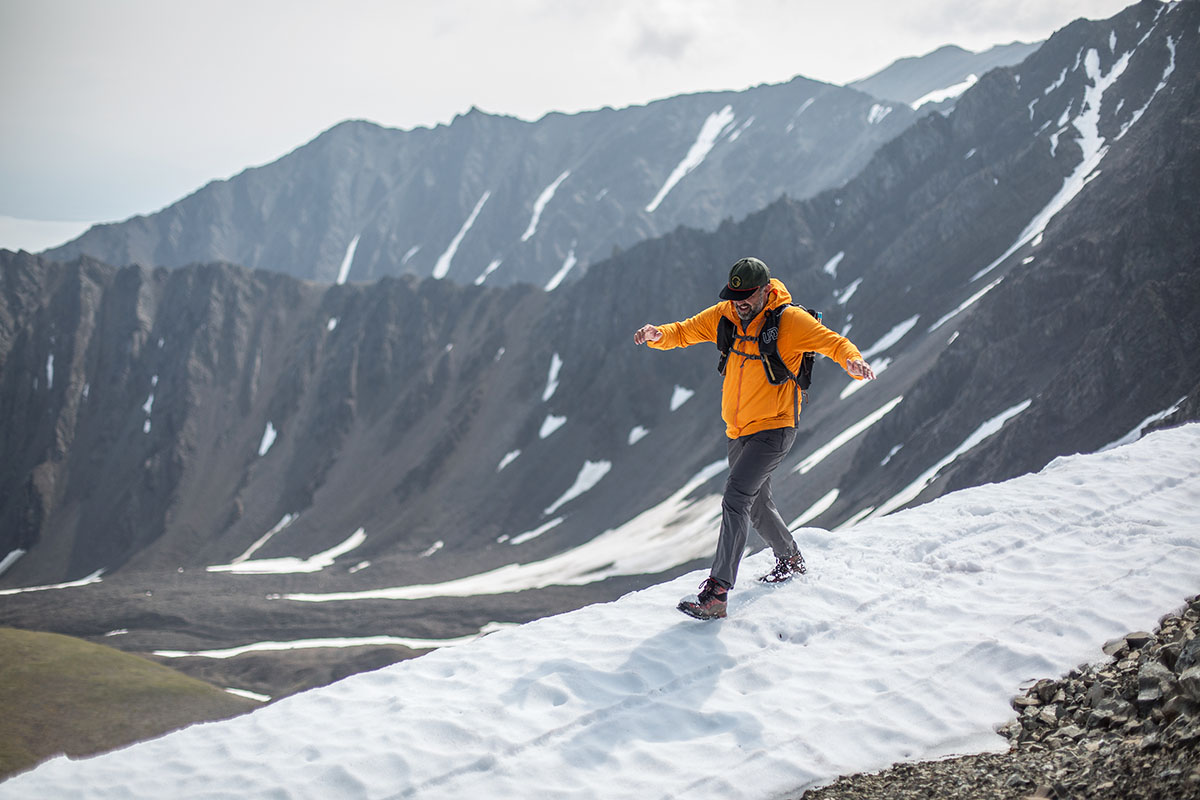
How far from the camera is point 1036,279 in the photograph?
212 ft

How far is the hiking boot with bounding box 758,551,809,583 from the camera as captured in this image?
1052 cm

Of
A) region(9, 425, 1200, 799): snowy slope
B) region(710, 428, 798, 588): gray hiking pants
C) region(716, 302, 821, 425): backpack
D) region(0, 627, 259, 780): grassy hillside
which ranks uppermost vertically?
region(716, 302, 821, 425): backpack

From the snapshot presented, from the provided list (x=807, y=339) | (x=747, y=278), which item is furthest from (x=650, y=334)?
(x=807, y=339)

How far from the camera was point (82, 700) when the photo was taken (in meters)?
45.6

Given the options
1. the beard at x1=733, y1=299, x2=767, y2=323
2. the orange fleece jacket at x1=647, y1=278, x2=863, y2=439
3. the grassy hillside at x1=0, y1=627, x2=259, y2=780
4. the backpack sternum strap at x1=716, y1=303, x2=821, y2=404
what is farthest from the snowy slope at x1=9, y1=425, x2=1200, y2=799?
the grassy hillside at x1=0, y1=627, x2=259, y2=780

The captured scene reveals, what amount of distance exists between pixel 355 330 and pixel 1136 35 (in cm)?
12222

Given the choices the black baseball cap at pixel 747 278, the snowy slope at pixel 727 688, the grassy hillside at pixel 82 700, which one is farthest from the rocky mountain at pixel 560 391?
the black baseball cap at pixel 747 278

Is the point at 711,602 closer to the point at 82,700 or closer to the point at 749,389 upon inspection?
the point at 749,389

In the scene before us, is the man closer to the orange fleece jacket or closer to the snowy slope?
the orange fleece jacket

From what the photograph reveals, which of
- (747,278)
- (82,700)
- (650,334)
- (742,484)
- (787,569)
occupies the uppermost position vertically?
(747,278)

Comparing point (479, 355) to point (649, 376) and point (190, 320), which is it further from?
point (190, 320)

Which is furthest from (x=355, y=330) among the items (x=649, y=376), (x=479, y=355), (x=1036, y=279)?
(x=1036, y=279)

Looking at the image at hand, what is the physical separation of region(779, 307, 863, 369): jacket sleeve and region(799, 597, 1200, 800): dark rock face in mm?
3727

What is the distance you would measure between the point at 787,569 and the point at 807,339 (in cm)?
351
